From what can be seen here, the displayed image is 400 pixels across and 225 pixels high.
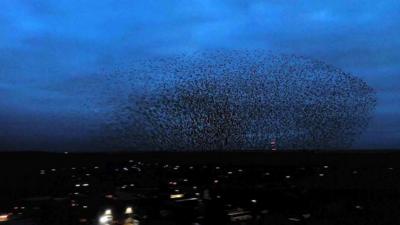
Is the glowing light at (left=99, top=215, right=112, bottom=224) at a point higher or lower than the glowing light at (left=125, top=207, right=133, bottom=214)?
lower

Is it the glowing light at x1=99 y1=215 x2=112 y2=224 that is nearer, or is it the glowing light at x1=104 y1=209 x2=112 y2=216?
the glowing light at x1=99 y1=215 x2=112 y2=224

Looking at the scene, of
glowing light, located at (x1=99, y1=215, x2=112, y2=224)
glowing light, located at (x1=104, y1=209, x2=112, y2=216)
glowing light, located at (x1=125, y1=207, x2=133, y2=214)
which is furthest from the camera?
glowing light, located at (x1=125, y1=207, x2=133, y2=214)

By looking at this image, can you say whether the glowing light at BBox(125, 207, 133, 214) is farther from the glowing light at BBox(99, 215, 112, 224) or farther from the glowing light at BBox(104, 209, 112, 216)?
the glowing light at BBox(99, 215, 112, 224)

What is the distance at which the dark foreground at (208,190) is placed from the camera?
69000 mm

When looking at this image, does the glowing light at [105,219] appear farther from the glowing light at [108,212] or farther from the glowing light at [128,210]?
the glowing light at [128,210]

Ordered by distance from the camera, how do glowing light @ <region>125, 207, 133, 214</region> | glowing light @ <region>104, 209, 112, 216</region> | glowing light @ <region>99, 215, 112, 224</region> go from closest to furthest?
glowing light @ <region>99, 215, 112, 224</region>, glowing light @ <region>104, 209, 112, 216</region>, glowing light @ <region>125, 207, 133, 214</region>

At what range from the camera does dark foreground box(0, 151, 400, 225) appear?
226ft

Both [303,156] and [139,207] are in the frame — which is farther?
[303,156]

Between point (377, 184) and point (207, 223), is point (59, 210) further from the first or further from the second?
point (377, 184)

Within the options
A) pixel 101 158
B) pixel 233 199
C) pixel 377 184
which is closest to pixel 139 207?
pixel 233 199

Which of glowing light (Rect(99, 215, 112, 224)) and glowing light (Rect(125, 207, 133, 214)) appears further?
glowing light (Rect(125, 207, 133, 214))

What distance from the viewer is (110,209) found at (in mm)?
66938

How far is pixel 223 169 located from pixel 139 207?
156 feet

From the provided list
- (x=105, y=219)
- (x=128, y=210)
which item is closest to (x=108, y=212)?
(x=128, y=210)
